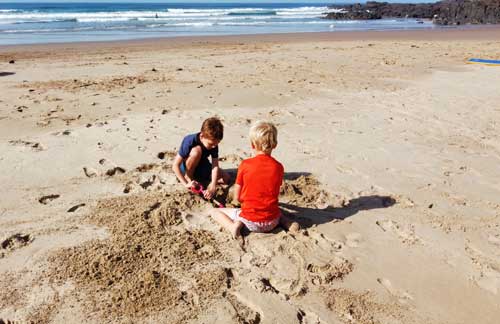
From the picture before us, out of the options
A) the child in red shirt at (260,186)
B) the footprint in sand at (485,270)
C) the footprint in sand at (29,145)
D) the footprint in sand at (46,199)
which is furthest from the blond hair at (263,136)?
the footprint in sand at (29,145)

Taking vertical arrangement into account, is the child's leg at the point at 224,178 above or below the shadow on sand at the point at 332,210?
above

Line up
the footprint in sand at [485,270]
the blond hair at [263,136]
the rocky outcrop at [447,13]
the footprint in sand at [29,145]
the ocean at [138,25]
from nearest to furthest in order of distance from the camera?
1. the footprint in sand at [485,270]
2. the blond hair at [263,136]
3. the footprint in sand at [29,145]
4. the ocean at [138,25]
5. the rocky outcrop at [447,13]

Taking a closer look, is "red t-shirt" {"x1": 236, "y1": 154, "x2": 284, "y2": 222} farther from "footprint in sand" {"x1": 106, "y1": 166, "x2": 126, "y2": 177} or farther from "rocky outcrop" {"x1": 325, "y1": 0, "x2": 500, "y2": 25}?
"rocky outcrop" {"x1": 325, "y1": 0, "x2": 500, "y2": 25}

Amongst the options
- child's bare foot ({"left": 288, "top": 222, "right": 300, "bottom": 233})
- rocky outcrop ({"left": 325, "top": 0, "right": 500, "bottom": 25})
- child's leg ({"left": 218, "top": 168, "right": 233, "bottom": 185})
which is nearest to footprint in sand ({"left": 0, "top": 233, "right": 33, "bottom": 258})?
child's leg ({"left": 218, "top": 168, "right": 233, "bottom": 185})

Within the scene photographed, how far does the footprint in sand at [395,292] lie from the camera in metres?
2.71

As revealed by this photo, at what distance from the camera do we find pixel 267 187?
331 centimetres

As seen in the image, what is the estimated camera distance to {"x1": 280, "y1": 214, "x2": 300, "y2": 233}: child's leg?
3.40 meters

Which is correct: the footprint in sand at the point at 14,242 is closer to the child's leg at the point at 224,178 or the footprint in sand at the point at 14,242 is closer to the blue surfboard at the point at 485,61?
the child's leg at the point at 224,178

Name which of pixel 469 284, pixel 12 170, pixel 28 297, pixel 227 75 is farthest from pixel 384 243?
pixel 227 75

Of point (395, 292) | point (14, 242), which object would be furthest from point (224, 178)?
point (395, 292)

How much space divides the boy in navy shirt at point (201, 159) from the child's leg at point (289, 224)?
29.6 inches

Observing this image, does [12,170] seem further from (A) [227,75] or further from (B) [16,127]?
(A) [227,75]

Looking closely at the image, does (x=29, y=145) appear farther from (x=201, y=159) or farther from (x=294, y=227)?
(x=294, y=227)

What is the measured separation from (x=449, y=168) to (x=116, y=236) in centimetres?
346
